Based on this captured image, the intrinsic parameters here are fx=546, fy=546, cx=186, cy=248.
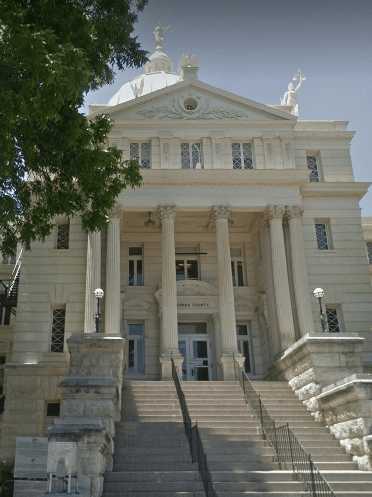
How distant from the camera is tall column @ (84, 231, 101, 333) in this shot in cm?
2261

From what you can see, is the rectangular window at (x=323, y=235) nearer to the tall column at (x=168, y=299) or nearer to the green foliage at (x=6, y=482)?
the tall column at (x=168, y=299)

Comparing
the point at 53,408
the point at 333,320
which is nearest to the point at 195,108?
the point at 333,320

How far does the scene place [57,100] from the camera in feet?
34.5

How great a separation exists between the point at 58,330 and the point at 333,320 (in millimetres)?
12396

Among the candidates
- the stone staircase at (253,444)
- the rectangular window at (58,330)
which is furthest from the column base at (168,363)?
the rectangular window at (58,330)

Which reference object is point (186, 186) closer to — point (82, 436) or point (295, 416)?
point (295, 416)

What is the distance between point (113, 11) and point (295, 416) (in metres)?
13.0

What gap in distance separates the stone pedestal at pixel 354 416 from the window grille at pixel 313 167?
550 inches

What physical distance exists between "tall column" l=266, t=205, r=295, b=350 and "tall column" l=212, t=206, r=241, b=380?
6.34ft

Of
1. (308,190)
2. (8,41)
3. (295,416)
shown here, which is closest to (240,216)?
(308,190)

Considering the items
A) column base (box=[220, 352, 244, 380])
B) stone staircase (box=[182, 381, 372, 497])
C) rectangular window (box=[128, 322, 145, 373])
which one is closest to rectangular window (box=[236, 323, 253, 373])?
column base (box=[220, 352, 244, 380])

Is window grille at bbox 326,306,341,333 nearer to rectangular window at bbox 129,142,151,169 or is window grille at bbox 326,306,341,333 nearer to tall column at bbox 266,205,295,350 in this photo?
tall column at bbox 266,205,295,350

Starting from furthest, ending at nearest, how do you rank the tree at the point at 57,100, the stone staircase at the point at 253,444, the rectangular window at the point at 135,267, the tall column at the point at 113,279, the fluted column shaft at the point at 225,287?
the rectangular window at the point at 135,267, the fluted column shaft at the point at 225,287, the tall column at the point at 113,279, the stone staircase at the point at 253,444, the tree at the point at 57,100

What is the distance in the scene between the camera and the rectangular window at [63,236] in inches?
1008
